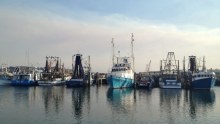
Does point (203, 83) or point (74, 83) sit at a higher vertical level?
point (203, 83)

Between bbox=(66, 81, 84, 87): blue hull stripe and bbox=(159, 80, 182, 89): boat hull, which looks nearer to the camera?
bbox=(159, 80, 182, 89): boat hull

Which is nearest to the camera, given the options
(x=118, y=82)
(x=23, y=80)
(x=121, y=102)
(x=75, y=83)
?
(x=121, y=102)

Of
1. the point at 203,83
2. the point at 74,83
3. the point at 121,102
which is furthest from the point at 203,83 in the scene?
the point at 121,102

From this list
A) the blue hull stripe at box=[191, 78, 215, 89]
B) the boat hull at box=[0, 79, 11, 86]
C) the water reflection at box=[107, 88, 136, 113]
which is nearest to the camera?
the water reflection at box=[107, 88, 136, 113]

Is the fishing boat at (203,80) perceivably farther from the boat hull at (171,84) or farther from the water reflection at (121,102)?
the water reflection at (121,102)

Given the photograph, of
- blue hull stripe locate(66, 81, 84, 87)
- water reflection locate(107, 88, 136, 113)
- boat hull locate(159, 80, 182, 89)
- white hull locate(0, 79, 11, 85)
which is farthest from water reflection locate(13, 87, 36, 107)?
white hull locate(0, 79, 11, 85)

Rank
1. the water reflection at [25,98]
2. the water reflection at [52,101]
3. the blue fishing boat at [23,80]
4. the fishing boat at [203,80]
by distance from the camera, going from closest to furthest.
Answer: the water reflection at [52,101], the water reflection at [25,98], the fishing boat at [203,80], the blue fishing boat at [23,80]

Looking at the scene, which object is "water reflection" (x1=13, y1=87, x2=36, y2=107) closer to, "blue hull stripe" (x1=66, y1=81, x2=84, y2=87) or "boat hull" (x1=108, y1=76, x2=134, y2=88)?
"boat hull" (x1=108, y1=76, x2=134, y2=88)

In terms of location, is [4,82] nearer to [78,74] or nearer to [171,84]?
[78,74]

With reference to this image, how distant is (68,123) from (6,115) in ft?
33.1

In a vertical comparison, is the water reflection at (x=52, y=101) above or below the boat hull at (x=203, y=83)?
below

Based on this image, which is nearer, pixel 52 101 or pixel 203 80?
pixel 52 101

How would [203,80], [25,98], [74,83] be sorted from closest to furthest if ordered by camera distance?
[25,98], [203,80], [74,83]

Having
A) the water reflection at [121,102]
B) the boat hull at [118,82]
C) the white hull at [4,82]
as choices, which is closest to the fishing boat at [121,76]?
the boat hull at [118,82]
